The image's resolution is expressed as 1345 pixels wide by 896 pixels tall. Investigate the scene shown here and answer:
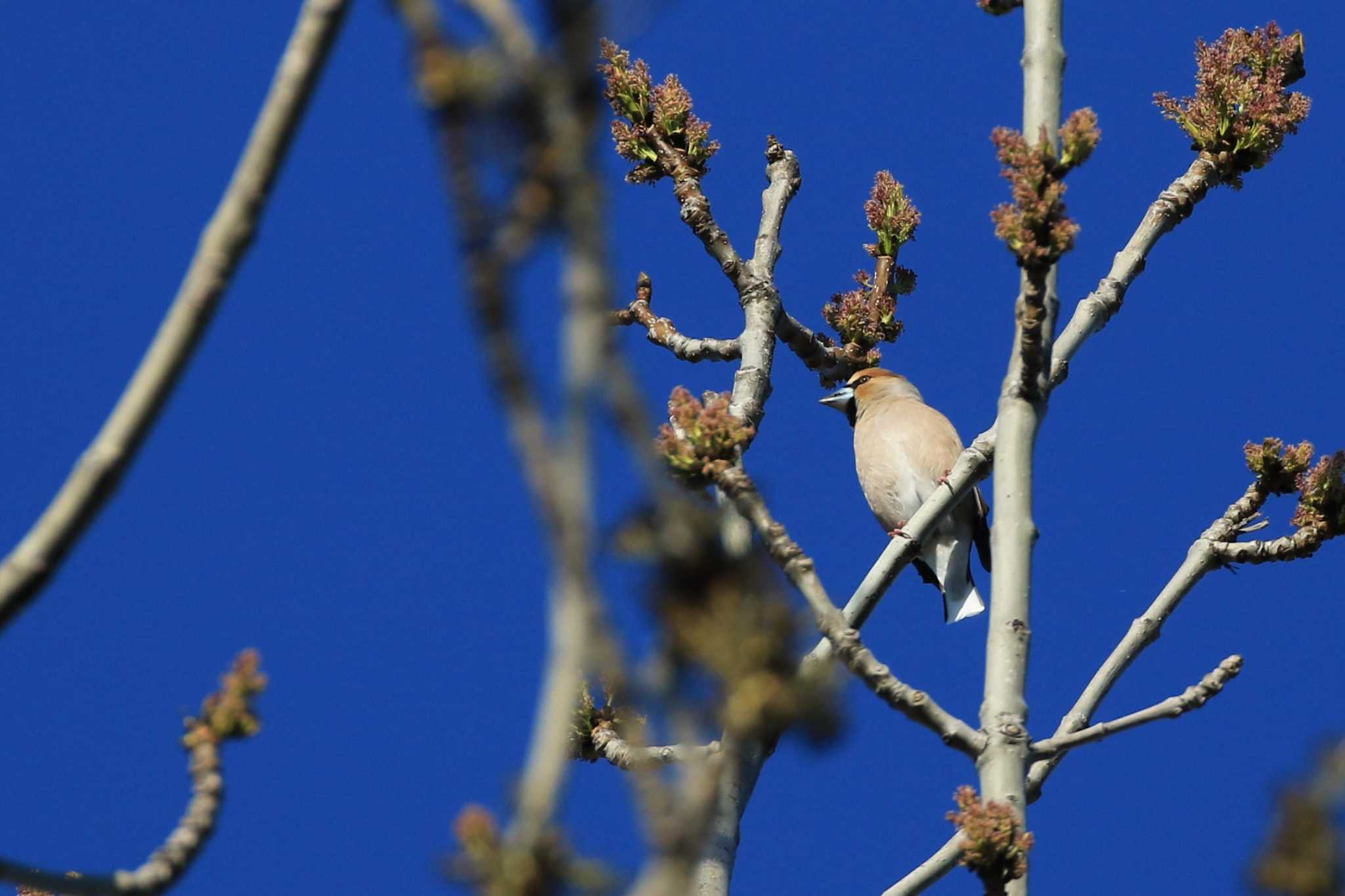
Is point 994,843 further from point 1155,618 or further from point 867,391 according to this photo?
point 867,391

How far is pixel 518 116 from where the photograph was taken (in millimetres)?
1588

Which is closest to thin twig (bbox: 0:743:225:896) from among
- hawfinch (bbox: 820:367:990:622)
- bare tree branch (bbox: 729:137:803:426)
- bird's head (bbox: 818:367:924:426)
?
bare tree branch (bbox: 729:137:803:426)

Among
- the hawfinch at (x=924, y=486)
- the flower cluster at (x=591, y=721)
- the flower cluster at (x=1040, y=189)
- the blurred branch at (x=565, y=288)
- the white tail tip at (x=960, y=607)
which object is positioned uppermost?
the hawfinch at (x=924, y=486)

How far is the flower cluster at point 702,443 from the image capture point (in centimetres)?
314

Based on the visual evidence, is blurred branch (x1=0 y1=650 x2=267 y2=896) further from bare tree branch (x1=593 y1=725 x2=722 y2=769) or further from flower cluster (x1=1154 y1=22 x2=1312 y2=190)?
flower cluster (x1=1154 y1=22 x2=1312 y2=190)

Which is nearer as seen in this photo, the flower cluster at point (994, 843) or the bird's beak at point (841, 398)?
the flower cluster at point (994, 843)

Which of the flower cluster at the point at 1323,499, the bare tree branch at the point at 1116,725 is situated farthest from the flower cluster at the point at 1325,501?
the bare tree branch at the point at 1116,725

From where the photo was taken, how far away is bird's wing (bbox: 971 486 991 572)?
24.6 feet

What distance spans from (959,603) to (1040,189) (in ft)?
14.6

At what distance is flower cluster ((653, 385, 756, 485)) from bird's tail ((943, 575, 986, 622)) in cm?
444

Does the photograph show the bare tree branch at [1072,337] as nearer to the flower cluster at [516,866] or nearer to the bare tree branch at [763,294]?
the bare tree branch at [763,294]

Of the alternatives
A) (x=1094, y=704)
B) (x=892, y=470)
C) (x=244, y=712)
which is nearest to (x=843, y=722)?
(x=244, y=712)

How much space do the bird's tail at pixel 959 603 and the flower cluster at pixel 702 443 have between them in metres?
4.44

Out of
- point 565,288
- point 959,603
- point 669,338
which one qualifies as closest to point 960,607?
point 959,603
